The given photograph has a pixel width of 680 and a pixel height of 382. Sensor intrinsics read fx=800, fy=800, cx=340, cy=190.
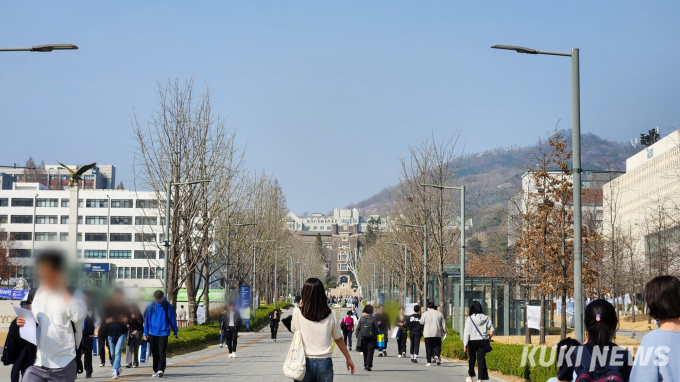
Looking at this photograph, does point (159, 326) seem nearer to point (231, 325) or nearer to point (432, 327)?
point (432, 327)

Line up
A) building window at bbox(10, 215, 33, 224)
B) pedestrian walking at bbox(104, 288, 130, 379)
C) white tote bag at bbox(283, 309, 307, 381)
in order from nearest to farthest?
white tote bag at bbox(283, 309, 307, 381) → pedestrian walking at bbox(104, 288, 130, 379) → building window at bbox(10, 215, 33, 224)

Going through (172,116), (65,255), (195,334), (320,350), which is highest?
(172,116)

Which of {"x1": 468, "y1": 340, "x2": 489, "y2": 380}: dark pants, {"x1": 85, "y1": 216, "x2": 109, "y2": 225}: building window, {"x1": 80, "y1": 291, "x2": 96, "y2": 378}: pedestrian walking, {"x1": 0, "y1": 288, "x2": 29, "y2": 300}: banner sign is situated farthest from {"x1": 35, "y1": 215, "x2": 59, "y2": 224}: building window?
{"x1": 468, "y1": 340, "x2": 489, "y2": 380}: dark pants

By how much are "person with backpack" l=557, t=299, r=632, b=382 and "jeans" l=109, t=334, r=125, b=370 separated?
1222 centimetres

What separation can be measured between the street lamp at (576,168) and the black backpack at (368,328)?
23.1 ft

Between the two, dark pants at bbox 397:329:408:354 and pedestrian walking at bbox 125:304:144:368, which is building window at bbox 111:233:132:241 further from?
pedestrian walking at bbox 125:304:144:368

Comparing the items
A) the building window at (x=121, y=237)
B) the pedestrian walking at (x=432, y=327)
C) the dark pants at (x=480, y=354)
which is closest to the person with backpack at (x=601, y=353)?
the dark pants at (x=480, y=354)

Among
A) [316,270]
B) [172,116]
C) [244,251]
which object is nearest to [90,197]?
[316,270]

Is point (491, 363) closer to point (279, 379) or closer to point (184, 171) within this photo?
point (279, 379)

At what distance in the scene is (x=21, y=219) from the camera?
4264 inches

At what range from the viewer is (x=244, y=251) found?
5566 centimetres

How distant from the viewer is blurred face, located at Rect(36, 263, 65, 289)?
769 centimetres

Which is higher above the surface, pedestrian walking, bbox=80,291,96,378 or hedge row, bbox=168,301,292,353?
pedestrian walking, bbox=80,291,96,378

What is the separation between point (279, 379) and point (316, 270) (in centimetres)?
13247
